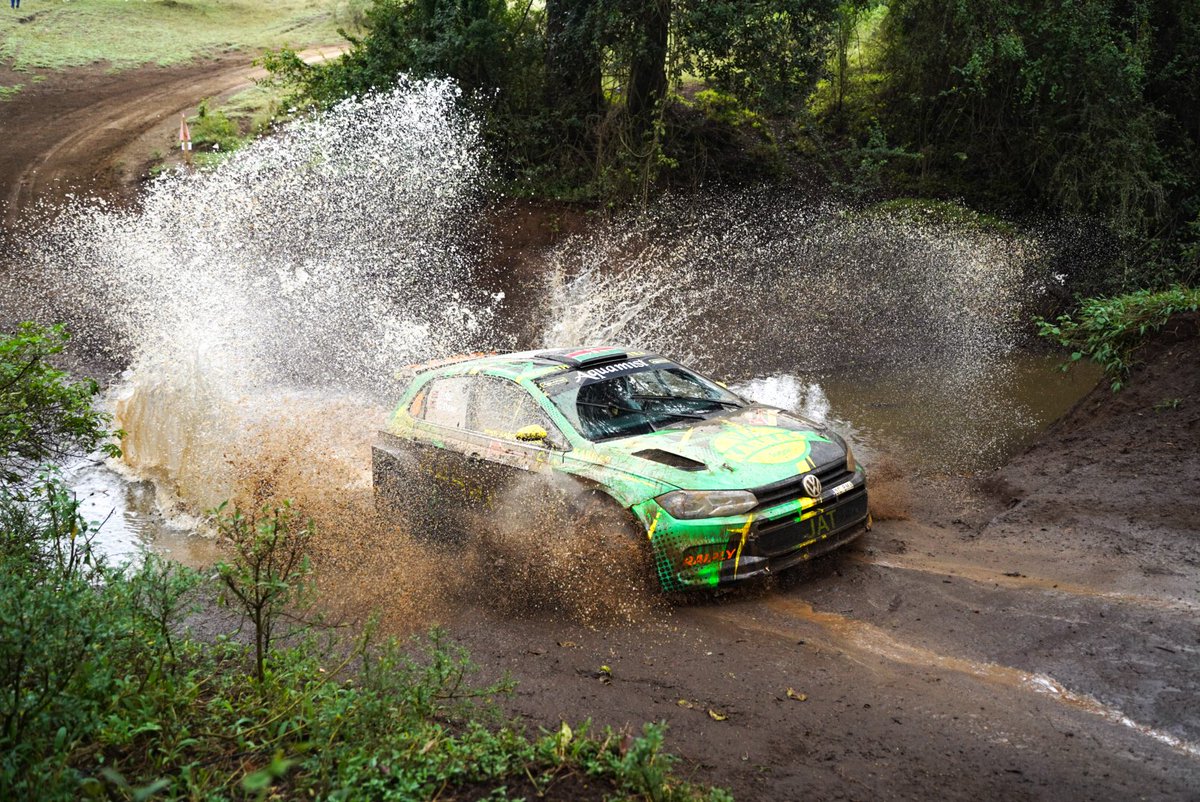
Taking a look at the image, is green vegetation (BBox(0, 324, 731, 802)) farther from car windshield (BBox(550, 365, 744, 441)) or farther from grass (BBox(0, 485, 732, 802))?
car windshield (BBox(550, 365, 744, 441))

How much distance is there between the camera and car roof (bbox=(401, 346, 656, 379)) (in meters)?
7.71

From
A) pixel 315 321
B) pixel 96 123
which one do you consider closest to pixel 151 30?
pixel 96 123

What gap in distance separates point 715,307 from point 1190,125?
29.8 feet

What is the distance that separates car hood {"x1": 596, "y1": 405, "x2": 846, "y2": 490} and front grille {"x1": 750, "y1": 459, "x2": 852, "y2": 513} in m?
0.05

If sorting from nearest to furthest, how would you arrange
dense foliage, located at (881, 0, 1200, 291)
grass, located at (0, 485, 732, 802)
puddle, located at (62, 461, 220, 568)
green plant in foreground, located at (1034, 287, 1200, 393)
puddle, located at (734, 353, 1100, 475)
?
grass, located at (0, 485, 732, 802) → puddle, located at (62, 461, 220, 568) → green plant in foreground, located at (1034, 287, 1200, 393) → puddle, located at (734, 353, 1100, 475) → dense foliage, located at (881, 0, 1200, 291)

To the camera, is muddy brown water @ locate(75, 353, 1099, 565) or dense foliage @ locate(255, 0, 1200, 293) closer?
→ muddy brown water @ locate(75, 353, 1099, 565)

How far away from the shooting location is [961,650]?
5566 millimetres

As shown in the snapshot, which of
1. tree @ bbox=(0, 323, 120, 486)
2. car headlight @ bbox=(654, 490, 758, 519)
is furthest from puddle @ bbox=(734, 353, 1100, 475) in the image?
tree @ bbox=(0, 323, 120, 486)

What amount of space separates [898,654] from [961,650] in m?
0.37

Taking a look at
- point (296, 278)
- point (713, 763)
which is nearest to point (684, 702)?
point (713, 763)

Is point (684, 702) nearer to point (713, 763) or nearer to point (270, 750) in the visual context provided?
point (713, 763)

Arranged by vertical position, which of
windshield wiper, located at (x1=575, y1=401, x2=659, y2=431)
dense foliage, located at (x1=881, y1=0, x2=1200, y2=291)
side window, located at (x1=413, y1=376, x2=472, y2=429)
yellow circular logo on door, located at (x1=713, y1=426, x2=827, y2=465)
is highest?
dense foliage, located at (x1=881, y1=0, x2=1200, y2=291)

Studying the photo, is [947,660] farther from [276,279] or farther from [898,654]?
[276,279]

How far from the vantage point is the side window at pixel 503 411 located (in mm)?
7238
